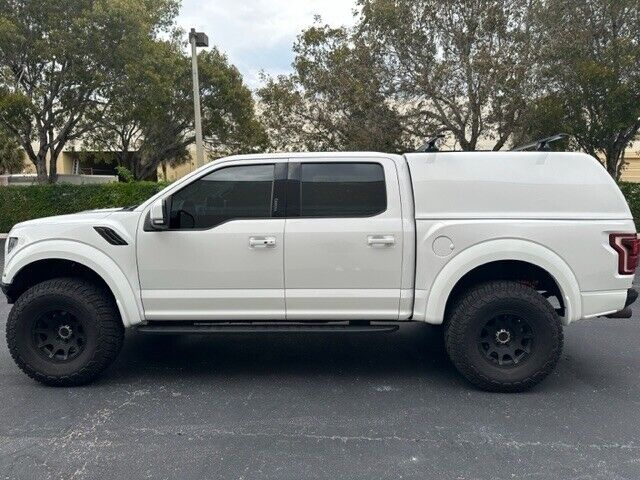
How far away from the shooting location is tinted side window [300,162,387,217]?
407 cm

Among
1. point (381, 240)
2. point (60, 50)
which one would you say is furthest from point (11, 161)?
point (381, 240)

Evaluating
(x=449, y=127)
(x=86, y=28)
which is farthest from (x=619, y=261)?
(x=86, y=28)

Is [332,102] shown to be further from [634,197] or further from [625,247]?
[625,247]

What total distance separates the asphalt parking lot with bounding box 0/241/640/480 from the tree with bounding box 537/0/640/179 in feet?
32.6

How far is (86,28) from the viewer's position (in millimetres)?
14086

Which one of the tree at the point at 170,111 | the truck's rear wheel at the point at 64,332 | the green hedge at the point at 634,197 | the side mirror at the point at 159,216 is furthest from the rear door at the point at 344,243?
the tree at the point at 170,111

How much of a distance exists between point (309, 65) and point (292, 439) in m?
14.1

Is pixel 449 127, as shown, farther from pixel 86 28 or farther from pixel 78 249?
pixel 78 249

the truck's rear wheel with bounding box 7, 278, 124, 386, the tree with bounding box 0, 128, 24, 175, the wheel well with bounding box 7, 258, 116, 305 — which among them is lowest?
the truck's rear wheel with bounding box 7, 278, 124, 386

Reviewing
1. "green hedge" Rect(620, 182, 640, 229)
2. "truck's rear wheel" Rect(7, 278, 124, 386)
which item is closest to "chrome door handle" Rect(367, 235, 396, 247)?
"truck's rear wheel" Rect(7, 278, 124, 386)

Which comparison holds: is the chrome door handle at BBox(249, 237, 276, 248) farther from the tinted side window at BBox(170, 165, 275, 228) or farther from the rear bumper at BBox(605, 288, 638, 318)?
the rear bumper at BBox(605, 288, 638, 318)

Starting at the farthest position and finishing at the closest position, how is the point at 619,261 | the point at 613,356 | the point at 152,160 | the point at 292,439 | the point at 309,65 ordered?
the point at 152,160 < the point at 309,65 < the point at 613,356 < the point at 619,261 < the point at 292,439

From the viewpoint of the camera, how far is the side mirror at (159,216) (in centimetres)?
398

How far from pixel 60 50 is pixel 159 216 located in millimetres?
12957
